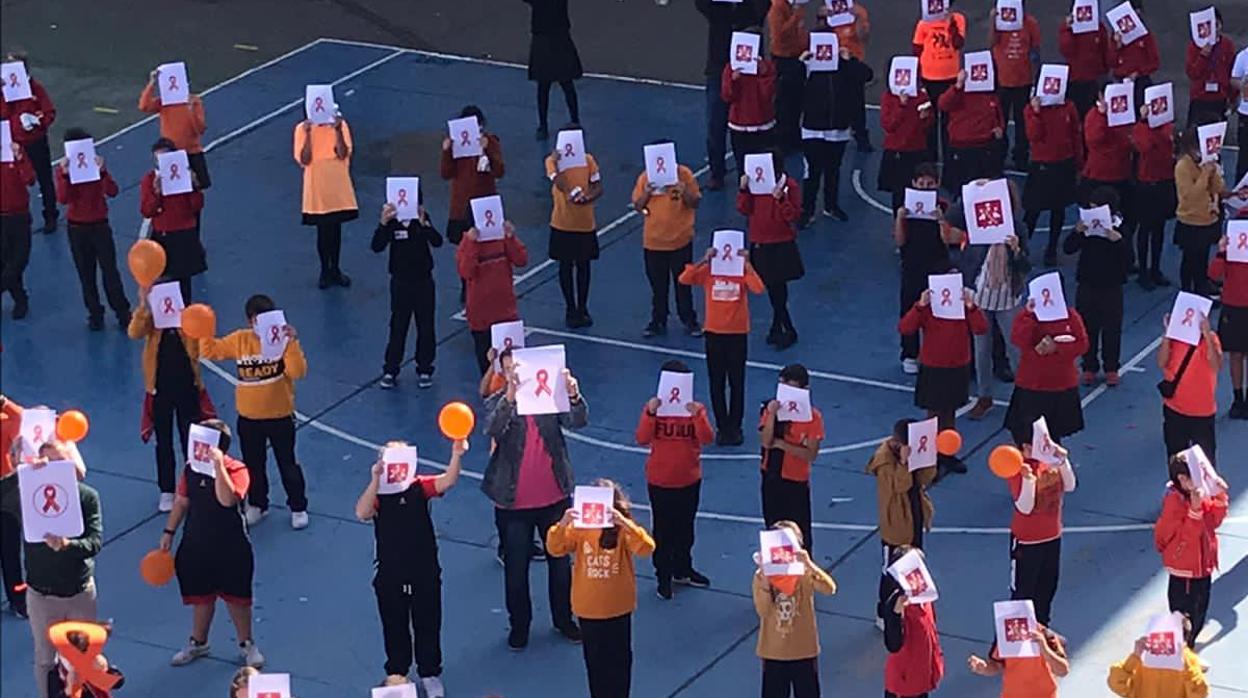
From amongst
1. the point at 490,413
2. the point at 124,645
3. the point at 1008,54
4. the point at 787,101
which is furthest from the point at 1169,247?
the point at 124,645

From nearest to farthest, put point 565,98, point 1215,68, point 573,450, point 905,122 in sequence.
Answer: point 573,450, point 905,122, point 1215,68, point 565,98

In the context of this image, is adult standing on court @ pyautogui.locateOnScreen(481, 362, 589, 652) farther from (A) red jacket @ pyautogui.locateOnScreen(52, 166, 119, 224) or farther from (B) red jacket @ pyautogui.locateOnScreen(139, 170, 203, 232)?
(A) red jacket @ pyautogui.locateOnScreen(52, 166, 119, 224)

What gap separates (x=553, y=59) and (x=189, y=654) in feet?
37.9

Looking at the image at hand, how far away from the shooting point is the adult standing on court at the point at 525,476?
15508 millimetres

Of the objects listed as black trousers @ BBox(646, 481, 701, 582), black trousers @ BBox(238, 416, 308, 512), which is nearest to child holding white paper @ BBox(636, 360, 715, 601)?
black trousers @ BBox(646, 481, 701, 582)

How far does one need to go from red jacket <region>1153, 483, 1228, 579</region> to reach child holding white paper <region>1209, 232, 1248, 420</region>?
12.7 ft

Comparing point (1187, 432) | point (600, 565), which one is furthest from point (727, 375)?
point (600, 565)

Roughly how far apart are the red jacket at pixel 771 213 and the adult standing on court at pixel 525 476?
17.2ft

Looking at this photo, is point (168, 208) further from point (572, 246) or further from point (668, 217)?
point (668, 217)

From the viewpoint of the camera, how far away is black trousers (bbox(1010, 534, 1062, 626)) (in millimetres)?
15344

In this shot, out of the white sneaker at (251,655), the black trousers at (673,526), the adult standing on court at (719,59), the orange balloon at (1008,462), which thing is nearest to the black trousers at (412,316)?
the black trousers at (673,526)

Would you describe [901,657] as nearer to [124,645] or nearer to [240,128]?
[124,645]

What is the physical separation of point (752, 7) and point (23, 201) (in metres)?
8.31

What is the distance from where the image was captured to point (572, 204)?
69.3 feet
